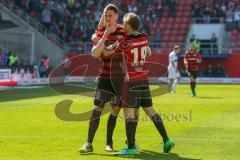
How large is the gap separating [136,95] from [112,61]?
748 millimetres

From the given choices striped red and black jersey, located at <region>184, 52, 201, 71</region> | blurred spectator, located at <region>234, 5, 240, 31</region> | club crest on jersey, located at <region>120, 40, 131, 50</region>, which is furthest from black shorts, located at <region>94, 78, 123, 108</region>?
blurred spectator, located at <region>234, 5, 240, 31</region>

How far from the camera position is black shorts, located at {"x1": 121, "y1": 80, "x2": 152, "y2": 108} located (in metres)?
11.0

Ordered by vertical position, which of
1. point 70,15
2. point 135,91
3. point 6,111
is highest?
point 70,15

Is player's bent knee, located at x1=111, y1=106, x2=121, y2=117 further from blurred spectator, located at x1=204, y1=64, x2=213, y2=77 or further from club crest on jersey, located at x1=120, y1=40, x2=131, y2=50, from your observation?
blurred spectator, located at x1=204, y1=64, x2=213, y2=77

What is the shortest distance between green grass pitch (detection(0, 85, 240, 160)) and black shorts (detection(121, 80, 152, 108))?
0.88 meters

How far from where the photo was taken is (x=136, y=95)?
1100 cm

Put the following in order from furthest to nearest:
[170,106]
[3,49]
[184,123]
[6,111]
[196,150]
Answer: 1. [3,49]
2. [170,106]
3. [6,111]
4. [184,123]
5. [196,150]

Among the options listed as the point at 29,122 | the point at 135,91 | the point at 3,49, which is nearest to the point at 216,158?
the point at 135,91

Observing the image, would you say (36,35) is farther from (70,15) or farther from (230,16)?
(230,16)

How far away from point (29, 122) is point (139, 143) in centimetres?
491

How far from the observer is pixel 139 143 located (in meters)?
12.5

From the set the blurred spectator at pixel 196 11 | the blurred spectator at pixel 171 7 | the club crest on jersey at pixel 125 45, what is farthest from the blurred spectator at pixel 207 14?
the club crest on jersey at pixel 125 45

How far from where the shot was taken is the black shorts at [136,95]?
Answer: 11.0 meters

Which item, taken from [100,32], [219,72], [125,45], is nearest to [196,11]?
[219,72]
